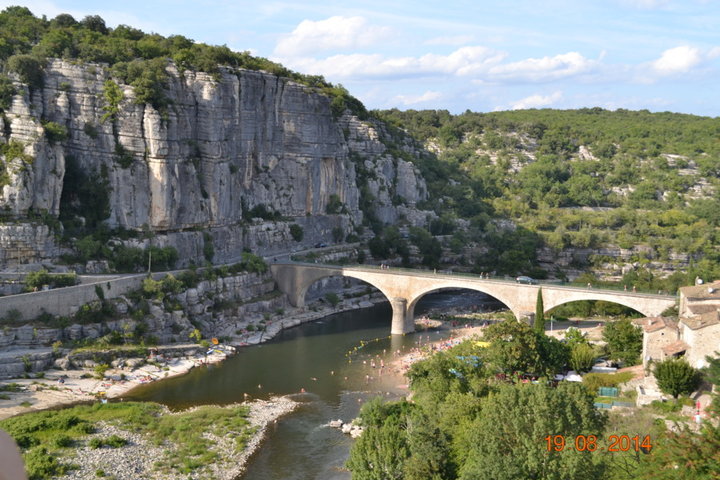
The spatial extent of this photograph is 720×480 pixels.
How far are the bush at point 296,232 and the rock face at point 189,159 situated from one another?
1.79ft

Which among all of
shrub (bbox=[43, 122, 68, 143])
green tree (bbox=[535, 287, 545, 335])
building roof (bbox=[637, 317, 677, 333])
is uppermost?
shrub (bbox=[43, 122, 68, 143])

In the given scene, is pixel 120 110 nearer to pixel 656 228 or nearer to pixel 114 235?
pixel 114 235

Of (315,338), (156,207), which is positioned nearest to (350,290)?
(315,338)

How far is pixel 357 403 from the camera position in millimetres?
39688

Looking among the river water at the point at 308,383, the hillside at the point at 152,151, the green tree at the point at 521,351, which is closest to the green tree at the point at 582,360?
the green tree at the point at 521,351

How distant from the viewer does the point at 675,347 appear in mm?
34375

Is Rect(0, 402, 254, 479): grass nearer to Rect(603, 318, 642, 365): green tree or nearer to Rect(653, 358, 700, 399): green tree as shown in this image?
Rect(653, 358, 700, 399): green tree

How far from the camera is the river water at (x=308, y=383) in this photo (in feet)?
104

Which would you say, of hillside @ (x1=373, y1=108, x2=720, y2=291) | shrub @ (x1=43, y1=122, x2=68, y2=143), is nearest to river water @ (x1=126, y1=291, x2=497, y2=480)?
shrub @ (x1=43, y1=122, x2=68, y2=143)

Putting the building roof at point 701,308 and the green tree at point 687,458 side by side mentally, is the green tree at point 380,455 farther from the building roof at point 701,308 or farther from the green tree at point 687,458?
the building roof at point 701,308

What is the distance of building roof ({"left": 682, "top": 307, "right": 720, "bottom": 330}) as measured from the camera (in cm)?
3232

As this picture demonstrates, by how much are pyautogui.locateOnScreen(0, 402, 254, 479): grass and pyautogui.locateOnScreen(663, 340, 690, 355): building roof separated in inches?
736

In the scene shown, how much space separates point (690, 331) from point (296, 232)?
141ft

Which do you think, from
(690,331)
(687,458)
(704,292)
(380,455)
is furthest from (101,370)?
(687,458)
